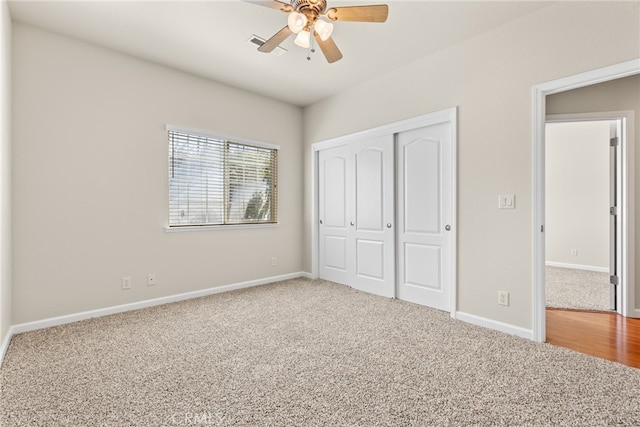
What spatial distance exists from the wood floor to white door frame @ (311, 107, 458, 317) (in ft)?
2.93

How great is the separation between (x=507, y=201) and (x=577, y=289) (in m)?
2.48

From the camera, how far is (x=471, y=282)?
117 inches

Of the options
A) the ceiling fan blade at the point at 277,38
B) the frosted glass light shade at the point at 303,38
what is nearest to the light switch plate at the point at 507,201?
the frosted glass light shade at the point at 303,38

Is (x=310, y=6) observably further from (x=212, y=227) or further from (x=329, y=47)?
(x=212, y=227)

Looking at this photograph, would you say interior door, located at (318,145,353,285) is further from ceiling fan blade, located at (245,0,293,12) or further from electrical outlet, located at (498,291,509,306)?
ceiling fan blade, located at (245,0,293,12)

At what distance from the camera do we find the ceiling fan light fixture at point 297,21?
2025 millimetres

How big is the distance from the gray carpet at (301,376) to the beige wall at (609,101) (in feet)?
6.87

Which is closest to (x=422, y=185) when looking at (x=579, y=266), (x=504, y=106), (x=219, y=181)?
(x=504, y=106)

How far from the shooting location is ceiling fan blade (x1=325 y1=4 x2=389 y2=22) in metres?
1.95

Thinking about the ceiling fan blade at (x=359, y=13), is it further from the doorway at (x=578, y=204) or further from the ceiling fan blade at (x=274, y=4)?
the doorway at (x=578, y=204)

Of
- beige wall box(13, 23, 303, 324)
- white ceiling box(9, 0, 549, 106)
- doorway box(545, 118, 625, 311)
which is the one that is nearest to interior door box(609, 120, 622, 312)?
doorway box(545, 118, 625, 311)

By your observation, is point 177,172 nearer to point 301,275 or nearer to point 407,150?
point 301,275

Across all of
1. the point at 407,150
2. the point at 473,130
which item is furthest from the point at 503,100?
the point at 407,150

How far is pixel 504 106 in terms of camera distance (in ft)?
8.93
